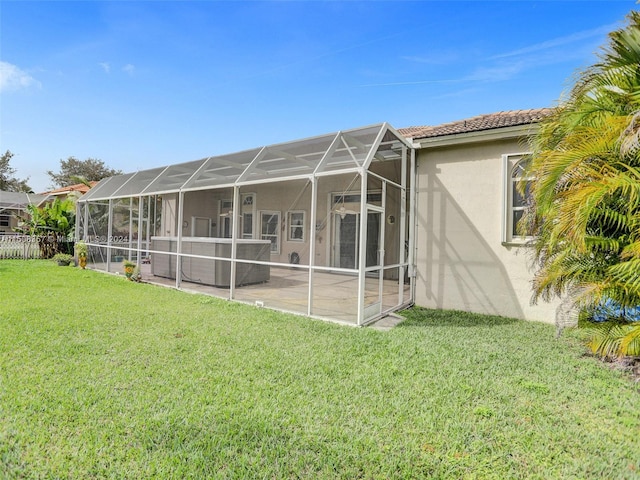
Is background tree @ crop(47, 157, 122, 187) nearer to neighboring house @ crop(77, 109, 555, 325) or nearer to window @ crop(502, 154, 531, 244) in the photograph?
neighboring house @ crop(77, 109, 555, 325)

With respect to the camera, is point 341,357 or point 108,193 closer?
point 341,357

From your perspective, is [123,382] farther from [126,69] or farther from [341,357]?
[126,69]

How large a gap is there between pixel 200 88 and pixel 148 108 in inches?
94.5

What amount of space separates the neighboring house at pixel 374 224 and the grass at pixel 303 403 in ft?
4.98

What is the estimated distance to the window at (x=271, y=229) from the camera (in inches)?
356

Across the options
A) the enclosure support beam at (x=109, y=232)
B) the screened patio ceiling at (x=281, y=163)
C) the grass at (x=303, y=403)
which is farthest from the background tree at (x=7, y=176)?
the grass at (x=303, y=403)

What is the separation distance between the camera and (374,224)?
689cm

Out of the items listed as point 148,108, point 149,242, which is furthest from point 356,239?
point 148,108

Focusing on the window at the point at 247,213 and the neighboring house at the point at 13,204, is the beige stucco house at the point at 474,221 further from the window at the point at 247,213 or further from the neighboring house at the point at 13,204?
the neighboring house at the point at 13,204

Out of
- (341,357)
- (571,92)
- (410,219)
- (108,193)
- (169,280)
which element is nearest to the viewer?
(341,357)

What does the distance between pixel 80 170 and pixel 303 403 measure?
51.2 metres

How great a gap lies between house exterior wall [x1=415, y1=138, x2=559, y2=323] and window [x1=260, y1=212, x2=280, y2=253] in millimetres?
3649

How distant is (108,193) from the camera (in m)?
13.0

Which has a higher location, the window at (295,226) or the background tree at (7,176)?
the background tree at (7,176)
